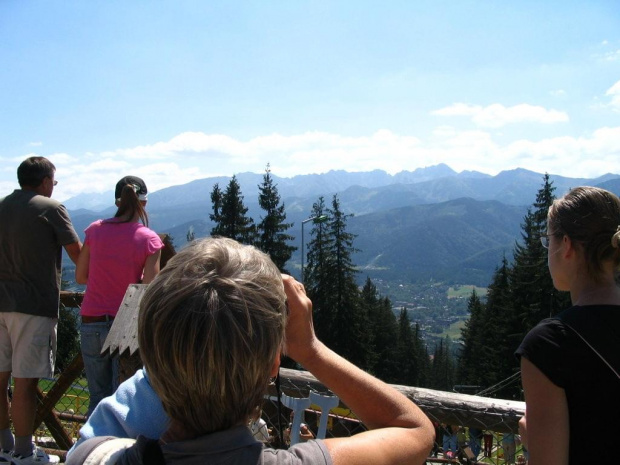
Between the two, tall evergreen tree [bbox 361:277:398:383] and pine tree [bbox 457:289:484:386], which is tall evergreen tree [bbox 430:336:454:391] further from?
tall evergreen tree [bbox 361:277:398:383]

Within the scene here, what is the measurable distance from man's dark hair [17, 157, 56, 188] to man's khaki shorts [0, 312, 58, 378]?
1001 mm

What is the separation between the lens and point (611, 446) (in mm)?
1655

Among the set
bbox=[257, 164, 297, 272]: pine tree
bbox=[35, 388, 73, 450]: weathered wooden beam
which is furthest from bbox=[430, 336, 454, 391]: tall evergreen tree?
bbox=[35, 388, 73, 450]: weathered wooden beam

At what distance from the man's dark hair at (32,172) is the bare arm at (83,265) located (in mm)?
708

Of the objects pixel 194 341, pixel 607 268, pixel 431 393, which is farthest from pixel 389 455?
pixel 431 393

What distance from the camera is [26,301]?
3578 millimetres

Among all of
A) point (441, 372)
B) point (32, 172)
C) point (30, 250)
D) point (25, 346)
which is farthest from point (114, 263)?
point (441, 372)

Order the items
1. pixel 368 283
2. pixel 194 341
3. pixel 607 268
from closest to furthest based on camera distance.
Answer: pixel 194 341 → pixel 607 268 → pixel 368 283

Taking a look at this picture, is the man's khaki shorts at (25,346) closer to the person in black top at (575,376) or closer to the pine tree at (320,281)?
the person in black top at (575,376)

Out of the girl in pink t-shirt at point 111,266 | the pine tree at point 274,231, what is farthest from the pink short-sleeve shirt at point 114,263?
Answer: the pine tree at point 274,231

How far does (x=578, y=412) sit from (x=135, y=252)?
9.31 ft

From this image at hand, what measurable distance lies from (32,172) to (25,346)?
131 cm

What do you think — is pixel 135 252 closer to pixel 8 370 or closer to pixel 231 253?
pixel 8 370

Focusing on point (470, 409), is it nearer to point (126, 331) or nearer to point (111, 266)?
point (126, 331)
